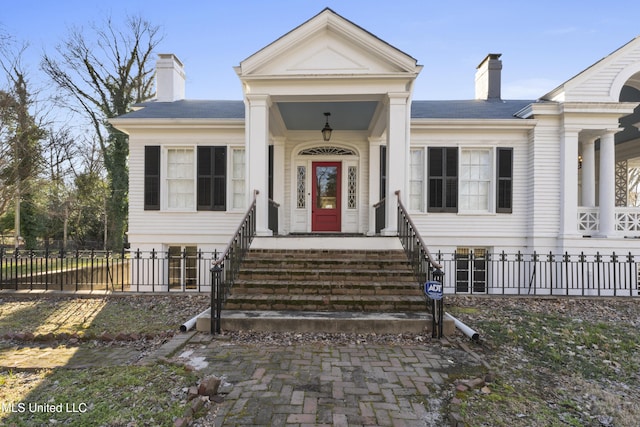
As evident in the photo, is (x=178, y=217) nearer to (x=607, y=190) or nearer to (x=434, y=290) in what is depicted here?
(x=434, y=290)

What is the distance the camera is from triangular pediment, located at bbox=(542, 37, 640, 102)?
10133 millimetres

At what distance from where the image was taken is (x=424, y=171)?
11031 millimetres

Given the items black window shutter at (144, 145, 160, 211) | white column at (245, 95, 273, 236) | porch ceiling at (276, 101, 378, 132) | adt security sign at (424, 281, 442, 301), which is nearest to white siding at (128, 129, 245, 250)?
black window shutter at (144, 145, 160, 211)

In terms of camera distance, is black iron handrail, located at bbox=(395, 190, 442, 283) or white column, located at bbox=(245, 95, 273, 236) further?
white column, located at bbox=(245, 95, 273, 236)

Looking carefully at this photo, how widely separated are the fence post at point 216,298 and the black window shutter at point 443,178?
739 cm

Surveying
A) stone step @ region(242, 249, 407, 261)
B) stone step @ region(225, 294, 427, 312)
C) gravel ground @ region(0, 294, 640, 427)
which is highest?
stone step @ region(242, 249, 407, 261)

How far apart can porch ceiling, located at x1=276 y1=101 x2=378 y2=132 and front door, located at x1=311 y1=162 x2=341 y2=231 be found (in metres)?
1.28

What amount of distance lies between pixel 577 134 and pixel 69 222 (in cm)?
3789

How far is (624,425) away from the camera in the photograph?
10.5 ft

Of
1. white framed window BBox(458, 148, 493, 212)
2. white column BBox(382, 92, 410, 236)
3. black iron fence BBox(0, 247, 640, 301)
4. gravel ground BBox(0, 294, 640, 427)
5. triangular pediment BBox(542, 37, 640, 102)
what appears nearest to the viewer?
gravel ground BBox(0, 294, 640, 427)

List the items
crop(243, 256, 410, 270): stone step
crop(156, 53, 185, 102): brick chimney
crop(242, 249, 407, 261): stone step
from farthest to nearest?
1. crop(156, 53, 185, 102): brick chimney
2. crop(242, 249, 407, 261): stone step
3. crop(243, 256, 410, 270): stone step

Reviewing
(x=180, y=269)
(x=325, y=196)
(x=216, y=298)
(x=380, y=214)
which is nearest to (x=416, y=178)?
(x=380, y=214)

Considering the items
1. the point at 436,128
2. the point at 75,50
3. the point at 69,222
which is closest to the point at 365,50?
the point at 436,128

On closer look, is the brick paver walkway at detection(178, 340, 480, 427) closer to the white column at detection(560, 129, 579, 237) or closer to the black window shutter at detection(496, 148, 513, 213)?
the black window shutter at detection(496, 148, 513, 213)
